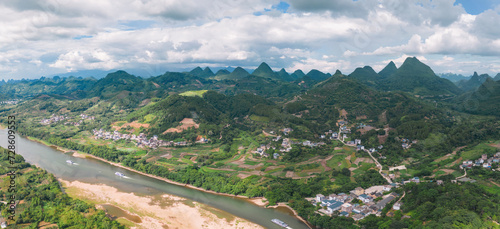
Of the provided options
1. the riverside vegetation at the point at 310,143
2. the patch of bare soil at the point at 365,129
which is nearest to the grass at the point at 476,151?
the riverside vegetation at the point at 310,143

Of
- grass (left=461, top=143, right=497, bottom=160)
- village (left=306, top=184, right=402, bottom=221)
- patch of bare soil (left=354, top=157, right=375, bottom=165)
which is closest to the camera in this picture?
village (left=306, top=184, right=402, bottom=221)

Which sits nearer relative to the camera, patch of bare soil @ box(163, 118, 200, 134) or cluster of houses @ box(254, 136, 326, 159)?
cluster of houses @ box(254, 136, 326, 159)

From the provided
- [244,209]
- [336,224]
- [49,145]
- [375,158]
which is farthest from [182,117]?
[336,224]

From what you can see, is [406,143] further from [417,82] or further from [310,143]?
[417,82]

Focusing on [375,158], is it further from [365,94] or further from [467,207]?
[365,94]

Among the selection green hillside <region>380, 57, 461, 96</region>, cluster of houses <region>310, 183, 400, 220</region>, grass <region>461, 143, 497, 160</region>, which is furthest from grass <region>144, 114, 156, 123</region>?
green hillside <region>380, 57, 461, 96</region>

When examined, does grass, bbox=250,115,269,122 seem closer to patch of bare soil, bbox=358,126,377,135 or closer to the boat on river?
patch of bare soil, bbox=358,126,377,135

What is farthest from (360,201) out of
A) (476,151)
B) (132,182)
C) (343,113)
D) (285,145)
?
(343,113)
